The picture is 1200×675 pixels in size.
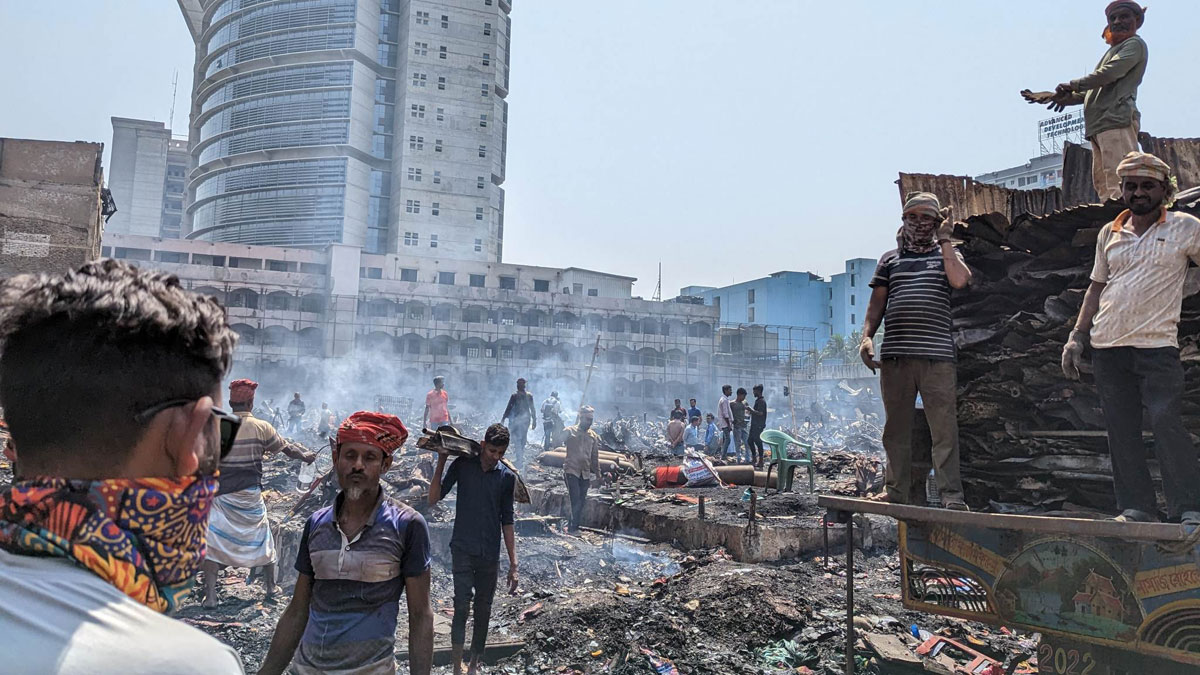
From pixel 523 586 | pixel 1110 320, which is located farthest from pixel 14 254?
pixel 1110 320

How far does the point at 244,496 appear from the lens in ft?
20.0

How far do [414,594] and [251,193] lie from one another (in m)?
68.5

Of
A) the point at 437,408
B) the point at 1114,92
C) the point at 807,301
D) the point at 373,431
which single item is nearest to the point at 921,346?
the point at 1114,92

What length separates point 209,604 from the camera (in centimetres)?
674

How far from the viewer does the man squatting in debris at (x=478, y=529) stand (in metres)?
5.75

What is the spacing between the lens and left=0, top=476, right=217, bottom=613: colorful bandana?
3.18 feet

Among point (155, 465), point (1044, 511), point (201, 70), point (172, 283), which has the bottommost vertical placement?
point (1044, 511)

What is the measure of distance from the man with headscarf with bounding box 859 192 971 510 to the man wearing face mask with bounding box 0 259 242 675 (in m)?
3.98

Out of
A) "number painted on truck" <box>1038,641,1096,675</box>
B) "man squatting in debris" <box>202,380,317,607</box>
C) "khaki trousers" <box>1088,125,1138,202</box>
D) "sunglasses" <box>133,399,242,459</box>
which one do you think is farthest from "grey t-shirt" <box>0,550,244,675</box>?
"khaki trousers" <box>1088,125,1138,202</box>

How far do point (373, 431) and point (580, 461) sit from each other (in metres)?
7.93

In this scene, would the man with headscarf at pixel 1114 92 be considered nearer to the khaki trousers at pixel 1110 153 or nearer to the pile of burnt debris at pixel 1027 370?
the khaki trousers at pixel 1110 153

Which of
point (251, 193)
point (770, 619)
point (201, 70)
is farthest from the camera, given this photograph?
point (201, 70)

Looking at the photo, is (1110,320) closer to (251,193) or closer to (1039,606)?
(1039,606)

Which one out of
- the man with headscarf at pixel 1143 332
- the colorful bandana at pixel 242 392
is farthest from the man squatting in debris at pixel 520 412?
the man with headscarf at pixel 1143 332
